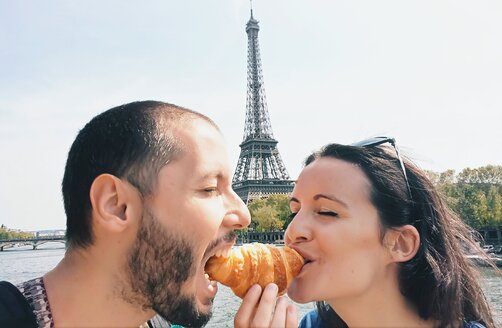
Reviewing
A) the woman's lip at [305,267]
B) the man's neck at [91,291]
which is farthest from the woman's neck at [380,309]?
the man's neck at [91,291]

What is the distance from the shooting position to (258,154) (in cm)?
7612

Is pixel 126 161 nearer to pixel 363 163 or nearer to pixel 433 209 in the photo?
pixel 363 163

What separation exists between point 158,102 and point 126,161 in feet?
1.61

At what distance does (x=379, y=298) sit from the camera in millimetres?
3305

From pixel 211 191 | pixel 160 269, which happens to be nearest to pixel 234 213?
pixel 211 191

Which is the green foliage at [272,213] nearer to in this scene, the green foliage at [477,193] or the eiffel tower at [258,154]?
the eiffel tower at [258,154]

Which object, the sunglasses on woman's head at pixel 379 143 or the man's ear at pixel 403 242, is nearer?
the man's ear at pixel 403 242

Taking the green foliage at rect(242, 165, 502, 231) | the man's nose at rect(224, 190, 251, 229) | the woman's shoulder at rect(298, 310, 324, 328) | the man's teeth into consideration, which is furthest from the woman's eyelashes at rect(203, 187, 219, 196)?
the green foliage at rect(242, 165, 502, 231)

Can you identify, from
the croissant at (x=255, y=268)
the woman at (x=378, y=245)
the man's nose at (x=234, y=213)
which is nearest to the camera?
the man's nose at (x=234, y=213)

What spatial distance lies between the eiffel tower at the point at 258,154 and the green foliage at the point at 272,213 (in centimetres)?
629

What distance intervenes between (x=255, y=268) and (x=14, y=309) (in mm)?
1535

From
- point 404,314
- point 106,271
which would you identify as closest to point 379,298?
point 404,314

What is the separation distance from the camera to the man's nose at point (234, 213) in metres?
2.74

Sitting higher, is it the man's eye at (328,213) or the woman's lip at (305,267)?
the man's eye at (328,213)
